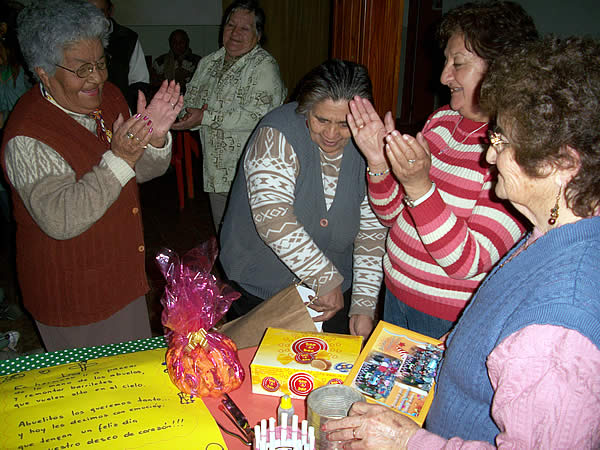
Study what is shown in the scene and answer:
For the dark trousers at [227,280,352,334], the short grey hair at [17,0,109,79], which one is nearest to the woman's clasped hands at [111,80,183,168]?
the short grey hair at [17,0,109,79]

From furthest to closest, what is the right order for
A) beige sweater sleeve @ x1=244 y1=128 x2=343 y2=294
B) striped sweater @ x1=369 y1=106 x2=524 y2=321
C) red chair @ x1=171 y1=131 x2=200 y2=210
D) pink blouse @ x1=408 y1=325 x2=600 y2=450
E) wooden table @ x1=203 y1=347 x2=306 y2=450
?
red chair @ x1=171 y1=131 x2=200 y2=210 → beige sweater sleeve @ x1=244 y1=128 x2=343 y2=294 → striped sweater @ x1=369 y1=106 x2=524 y2=321 → wooden table @ x1=203 y1=347 x2=306 y2=450 → pink blouse @ x1=408 y1=325 x2=600 y2=450

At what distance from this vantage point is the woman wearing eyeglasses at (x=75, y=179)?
56.3 inches

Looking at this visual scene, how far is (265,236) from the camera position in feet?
5.13

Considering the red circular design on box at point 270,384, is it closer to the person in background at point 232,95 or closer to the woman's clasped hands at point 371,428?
the woman's clasped hands at point 371,428

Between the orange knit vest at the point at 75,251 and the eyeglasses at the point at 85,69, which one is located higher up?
the eyeglasses at the point at 85,69

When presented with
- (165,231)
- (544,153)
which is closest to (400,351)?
(544,153)

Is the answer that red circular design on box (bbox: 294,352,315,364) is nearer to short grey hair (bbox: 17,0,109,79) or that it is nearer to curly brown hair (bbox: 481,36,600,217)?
curly brown hair (bbox: 481,36,600,217)

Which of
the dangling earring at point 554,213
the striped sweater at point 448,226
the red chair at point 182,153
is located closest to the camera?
the dangling earring at point 554,213

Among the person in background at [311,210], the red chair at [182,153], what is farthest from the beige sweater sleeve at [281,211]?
the red chair at [182,153]

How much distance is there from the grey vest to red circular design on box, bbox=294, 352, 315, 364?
1.78 ft

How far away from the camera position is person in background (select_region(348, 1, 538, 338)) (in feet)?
4.25

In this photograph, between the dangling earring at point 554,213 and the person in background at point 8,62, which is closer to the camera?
the dangling earring at point 554,213

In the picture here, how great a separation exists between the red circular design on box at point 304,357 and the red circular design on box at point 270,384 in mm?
74

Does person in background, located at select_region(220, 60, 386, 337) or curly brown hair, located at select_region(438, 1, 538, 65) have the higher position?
curly brown hair, located at select_region(438, 1, 538, 65)
